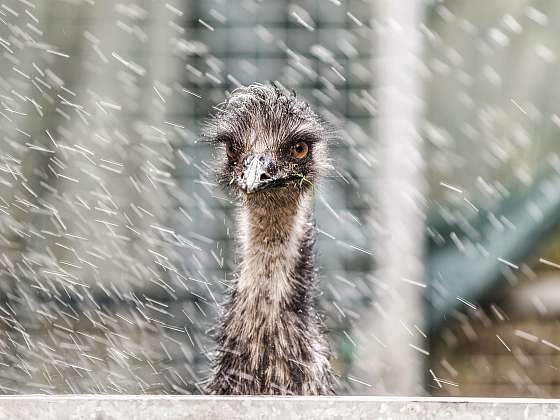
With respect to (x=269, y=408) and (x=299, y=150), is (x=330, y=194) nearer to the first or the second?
(x=299, y=150)

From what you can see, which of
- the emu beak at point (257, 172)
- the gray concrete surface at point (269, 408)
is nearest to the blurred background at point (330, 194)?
the emu beak at point (257, 172)

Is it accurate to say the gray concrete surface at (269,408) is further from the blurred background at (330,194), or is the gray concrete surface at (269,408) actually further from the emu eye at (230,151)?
the blurred background at (330,194)

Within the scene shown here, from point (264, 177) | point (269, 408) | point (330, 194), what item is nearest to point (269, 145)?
point (264, 177)

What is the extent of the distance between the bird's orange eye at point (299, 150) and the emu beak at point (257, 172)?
6 centimetres

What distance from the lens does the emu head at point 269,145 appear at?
1.09m

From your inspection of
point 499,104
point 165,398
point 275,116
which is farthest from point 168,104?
point 165,398

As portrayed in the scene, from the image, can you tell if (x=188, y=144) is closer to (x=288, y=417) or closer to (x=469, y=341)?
(x=469, y=341)

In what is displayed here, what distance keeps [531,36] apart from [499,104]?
0.58ft

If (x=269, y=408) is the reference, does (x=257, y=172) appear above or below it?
below

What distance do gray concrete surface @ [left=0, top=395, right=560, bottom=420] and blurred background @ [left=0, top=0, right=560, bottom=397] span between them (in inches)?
54.9

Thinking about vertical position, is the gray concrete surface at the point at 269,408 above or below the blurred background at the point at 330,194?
above

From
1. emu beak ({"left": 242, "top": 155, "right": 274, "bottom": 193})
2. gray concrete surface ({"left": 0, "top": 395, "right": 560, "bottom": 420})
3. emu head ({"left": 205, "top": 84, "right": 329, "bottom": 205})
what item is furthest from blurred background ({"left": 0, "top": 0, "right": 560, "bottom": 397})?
gray concrete surface ({"left": 0, "top": 395, "right": 560, "bottom": 420})

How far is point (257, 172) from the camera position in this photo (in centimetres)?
104

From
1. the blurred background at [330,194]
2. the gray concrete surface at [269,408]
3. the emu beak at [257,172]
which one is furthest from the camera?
the blurred background at [330,194]
